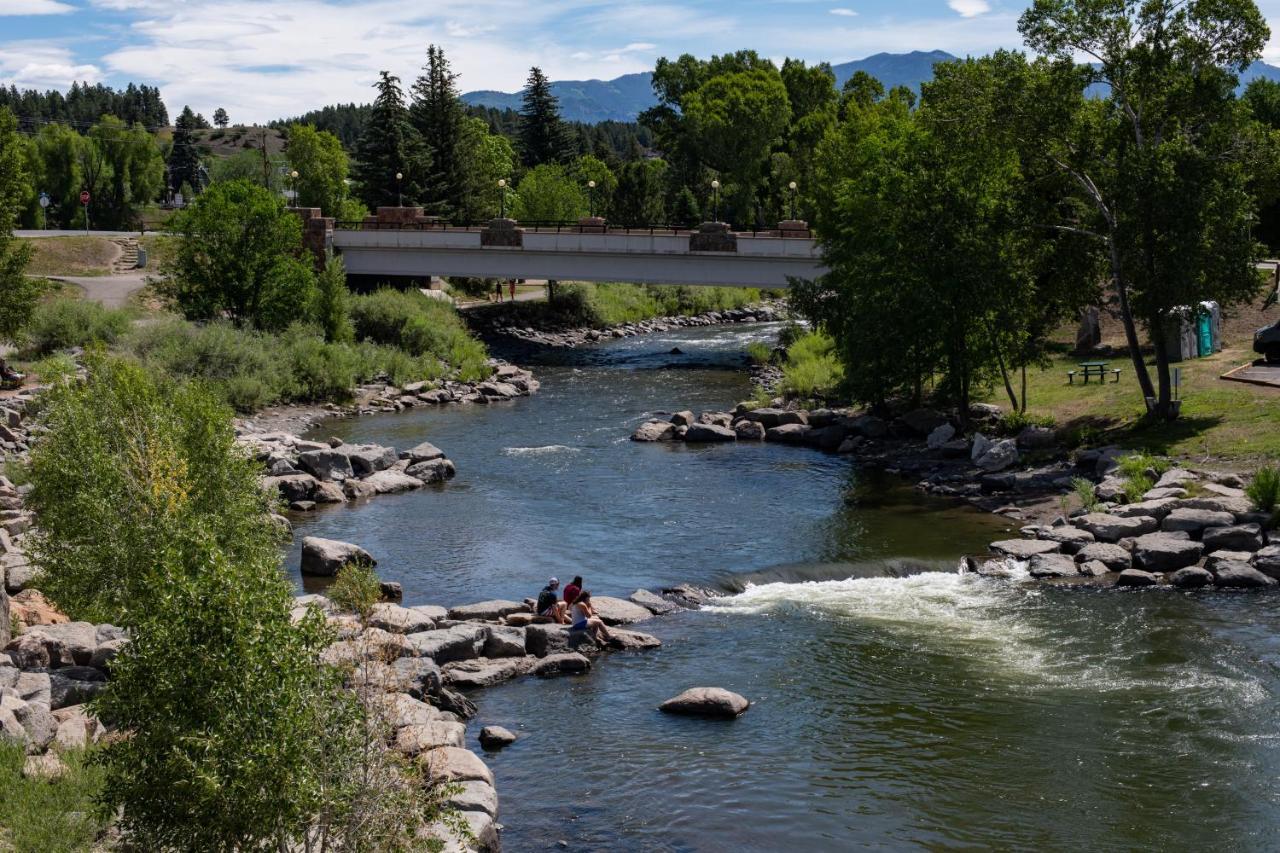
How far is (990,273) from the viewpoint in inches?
1606

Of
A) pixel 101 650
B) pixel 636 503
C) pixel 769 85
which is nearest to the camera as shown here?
pixel 101 650

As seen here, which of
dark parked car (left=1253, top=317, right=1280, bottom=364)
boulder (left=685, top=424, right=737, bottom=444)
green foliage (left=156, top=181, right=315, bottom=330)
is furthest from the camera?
green foliage (left=156, top=181, right=315, bottom=330)

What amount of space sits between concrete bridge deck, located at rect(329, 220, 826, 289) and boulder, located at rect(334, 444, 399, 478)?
25011mm

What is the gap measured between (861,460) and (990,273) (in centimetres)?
746

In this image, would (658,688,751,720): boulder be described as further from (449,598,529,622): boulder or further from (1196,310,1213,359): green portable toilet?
(1196,310,1213,359): green portable toilet

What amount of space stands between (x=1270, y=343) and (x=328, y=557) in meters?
31.6

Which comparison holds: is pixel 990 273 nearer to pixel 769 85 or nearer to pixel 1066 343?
pixel 1066 343

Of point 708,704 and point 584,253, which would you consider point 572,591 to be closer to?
point 708,704

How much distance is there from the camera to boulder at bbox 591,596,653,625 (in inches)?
1067

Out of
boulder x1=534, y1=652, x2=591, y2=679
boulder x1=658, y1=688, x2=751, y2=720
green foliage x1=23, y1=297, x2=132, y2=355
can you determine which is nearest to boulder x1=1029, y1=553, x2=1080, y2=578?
boulder x1=658, y1=688, x2=751, y2=720

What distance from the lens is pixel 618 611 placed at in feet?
89.9

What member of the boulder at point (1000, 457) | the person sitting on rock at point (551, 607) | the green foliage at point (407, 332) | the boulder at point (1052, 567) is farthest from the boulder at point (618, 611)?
the green foliage at point (407, 332)

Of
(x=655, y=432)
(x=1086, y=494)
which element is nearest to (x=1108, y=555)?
(x=1086, y=494)

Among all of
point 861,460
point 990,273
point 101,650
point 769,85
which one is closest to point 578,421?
point 861,460
